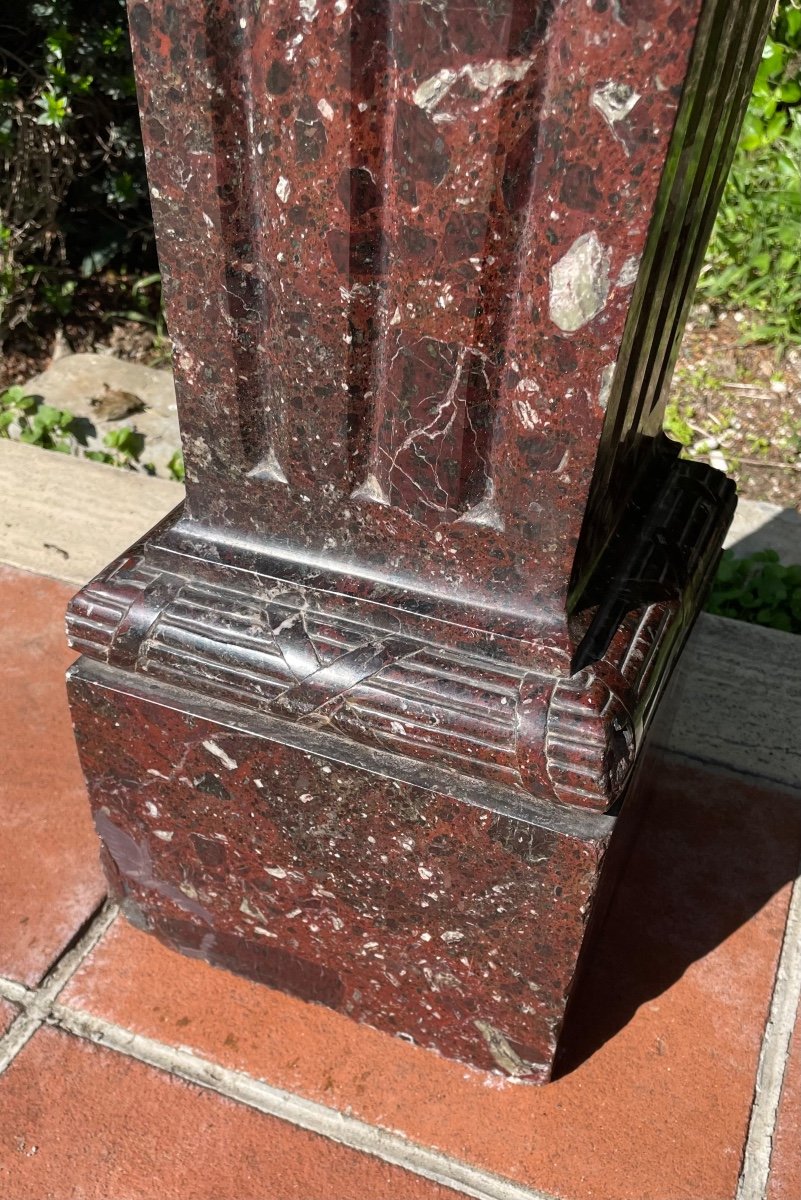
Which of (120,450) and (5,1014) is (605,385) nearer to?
(5,1014)

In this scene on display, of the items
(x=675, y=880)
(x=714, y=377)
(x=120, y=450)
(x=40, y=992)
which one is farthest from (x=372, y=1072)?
(x=714, y=377)

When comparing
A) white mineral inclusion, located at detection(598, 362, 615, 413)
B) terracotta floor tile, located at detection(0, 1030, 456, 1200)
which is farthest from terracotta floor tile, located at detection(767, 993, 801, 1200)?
white mineral inclusion, located at detection(598, 362, 615, 413)

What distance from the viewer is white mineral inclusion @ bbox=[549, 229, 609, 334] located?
3.49 feet

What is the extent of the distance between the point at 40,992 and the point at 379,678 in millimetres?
802

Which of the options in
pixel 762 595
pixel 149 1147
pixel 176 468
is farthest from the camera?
pixel 176 468

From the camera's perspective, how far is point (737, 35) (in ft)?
3.81

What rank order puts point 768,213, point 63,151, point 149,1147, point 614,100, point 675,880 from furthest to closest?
point 768,213, point 63,151, point 675,880, point 149,1147, point 614,100

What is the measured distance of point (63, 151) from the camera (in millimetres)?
3363

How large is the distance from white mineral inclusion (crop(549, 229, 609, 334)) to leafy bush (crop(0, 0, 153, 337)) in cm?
252

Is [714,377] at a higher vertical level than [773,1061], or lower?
higher

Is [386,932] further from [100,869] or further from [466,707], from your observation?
[100,869]

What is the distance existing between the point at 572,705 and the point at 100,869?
98 centimetres

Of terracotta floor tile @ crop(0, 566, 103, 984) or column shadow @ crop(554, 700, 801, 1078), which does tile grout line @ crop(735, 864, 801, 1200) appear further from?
A: terracotta floor tile @ crop(0, 566, 103, 984)

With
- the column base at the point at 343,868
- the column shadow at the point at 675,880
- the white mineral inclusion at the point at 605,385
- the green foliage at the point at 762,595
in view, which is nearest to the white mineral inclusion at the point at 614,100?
the white mineral inclusion at the point at 605,385
